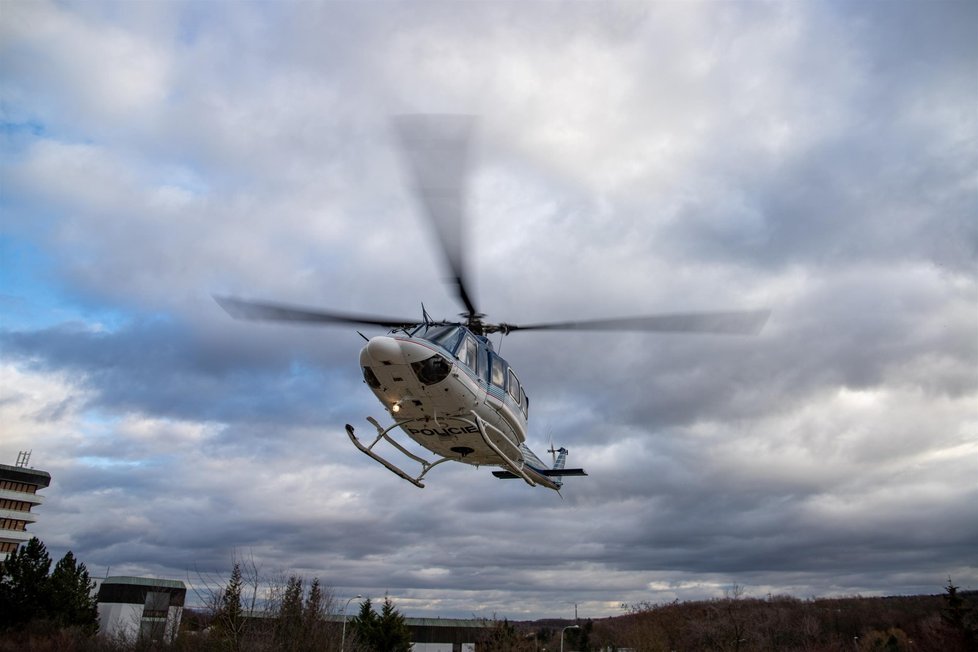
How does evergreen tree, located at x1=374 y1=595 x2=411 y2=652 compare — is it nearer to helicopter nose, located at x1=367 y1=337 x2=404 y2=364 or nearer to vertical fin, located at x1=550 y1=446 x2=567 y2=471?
vertical fin, located at x1=550 y1=446 x2=567 y2=471

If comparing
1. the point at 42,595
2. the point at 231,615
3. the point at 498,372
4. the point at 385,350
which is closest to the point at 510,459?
the point at 498,372

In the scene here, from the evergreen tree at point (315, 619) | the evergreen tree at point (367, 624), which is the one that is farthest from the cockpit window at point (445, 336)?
the evergreen tree at point (367, 624)

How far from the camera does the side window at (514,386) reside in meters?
→ 20.1

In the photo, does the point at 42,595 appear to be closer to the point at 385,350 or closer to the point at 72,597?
the point at 72,597

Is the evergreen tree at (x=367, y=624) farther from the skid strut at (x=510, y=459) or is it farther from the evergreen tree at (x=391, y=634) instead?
the skid strut at (x=510, y=459)

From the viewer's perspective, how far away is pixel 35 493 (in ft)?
331

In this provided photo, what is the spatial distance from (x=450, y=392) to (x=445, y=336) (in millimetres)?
1503

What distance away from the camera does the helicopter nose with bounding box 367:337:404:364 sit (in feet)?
52.0

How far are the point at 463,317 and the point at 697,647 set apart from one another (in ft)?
297

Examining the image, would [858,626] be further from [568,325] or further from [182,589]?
[568,325]

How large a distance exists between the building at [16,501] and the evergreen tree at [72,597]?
50561 millimetres

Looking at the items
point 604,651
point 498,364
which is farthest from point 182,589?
point 498,364

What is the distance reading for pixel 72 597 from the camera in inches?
2104

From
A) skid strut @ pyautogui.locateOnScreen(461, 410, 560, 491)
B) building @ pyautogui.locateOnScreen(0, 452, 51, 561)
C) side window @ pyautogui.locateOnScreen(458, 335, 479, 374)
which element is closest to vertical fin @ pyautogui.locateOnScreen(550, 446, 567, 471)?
skid strut @ pyautogui.locateOnScreen(461, 410, 560, 491)
